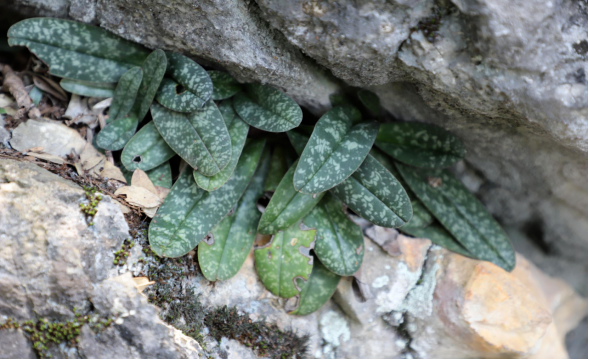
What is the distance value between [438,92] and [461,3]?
394 millimetres

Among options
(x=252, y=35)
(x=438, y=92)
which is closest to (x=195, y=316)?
(x=252, y=35)

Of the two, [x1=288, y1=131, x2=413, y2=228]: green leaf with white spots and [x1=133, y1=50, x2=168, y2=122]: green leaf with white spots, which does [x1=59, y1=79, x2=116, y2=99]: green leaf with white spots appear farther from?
[x1=288, y1=131, x2=413, y2=228]: green leaf with white spots

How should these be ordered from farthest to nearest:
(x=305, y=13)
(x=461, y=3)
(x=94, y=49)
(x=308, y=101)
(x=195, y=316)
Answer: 1. (x=308, y=101)
2. (x=94, y=49)
3. (x=195, y=316)
4. (x=305, y=13)
5. (x=461, y=3)

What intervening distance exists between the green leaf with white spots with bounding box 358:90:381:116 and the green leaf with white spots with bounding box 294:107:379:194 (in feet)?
0.35

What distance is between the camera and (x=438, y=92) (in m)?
1.70

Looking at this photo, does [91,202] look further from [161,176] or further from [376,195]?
[376,195]

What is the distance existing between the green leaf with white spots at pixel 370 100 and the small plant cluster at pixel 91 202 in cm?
120

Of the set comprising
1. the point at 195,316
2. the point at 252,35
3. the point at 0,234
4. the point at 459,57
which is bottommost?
the point at 195,316

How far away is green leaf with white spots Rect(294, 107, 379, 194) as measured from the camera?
1.65 meters

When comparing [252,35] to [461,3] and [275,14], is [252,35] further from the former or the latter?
[461,3]

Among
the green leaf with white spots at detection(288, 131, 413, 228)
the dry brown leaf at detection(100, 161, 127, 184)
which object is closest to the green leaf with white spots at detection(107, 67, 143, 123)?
the dry brown leaf at detection(100, 161, 127, 184)

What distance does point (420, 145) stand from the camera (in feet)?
6.58

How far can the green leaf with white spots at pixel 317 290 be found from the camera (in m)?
1.89

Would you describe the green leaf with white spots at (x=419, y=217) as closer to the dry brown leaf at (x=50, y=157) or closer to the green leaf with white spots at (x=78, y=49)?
the green leaf with white spots at (x=78, y=49)
